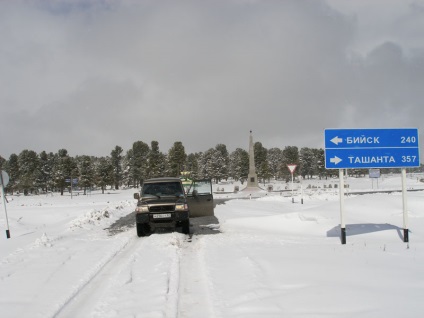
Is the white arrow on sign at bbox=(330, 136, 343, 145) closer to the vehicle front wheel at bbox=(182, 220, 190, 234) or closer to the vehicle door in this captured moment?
the vehicle front wheel at bbox=(182, 220, 190, 234)

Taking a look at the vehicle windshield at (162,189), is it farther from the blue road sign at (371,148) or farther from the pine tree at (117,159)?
the pine tree at (117,159)

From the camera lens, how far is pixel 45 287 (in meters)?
6.53

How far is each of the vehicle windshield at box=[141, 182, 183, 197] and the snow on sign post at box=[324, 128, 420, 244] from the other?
18.7 feet

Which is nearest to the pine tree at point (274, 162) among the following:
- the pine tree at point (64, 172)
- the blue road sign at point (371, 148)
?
the pine tree at point (64, 172)

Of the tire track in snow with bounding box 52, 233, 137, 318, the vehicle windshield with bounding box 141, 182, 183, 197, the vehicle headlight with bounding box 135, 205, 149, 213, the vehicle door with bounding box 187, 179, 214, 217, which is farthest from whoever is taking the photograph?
the vehicle door with bounding box 187, 179, 214, 217

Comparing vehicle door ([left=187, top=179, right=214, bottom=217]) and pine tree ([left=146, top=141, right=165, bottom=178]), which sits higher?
→ pine tree ([left=146, top=141, right=165, bottom=178])

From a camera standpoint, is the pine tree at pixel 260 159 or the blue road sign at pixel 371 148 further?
the pine tree at pixel 260 159

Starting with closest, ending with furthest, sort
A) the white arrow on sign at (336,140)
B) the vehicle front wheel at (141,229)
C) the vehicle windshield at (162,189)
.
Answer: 1. the white arrow on sign at (336,140)
2. the vehicle front wheel at (141,229)
3. the vehicle windshield at (162,189)

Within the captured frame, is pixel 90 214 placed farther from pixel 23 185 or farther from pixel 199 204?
pixel 23 185

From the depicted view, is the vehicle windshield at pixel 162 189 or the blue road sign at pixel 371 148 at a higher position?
the blue road sign at pixel 371 148

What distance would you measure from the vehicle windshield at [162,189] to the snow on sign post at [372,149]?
5.69 meters

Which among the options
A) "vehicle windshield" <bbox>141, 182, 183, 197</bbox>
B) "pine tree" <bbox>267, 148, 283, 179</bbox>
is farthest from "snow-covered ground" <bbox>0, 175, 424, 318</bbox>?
"pine tree" <bbox>267, 148, 283, 179</bbox>

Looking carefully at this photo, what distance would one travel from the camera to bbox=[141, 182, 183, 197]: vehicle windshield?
1365 cm

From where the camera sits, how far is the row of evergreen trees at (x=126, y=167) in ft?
282
